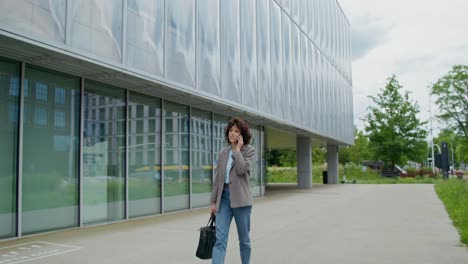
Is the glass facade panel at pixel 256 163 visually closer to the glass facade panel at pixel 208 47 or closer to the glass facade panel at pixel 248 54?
the glass facade panel at pixel 248 54

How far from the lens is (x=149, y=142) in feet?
42.4

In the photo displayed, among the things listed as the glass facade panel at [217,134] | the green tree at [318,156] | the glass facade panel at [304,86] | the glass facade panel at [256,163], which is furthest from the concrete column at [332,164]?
the green tree at [318,156]

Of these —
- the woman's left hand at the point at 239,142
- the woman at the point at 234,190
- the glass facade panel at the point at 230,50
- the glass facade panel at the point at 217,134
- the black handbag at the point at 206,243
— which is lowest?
the black handbag at the point at 206,243

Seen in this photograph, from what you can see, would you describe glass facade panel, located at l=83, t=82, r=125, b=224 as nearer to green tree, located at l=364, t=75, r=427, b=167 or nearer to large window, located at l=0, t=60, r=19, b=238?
large window, located at l=0, t=60, r=19, b=238

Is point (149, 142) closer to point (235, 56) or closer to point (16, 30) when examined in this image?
point (235, 56)

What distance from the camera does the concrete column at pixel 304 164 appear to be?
29.4 metres

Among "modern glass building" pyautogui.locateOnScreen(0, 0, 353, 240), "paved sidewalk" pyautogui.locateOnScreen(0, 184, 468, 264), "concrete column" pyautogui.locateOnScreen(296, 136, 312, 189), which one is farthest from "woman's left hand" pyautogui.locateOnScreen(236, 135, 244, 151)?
"concrete column" pyautogui.locateOnScreen(296, 136, 312, 189)

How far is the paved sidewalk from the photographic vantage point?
263 inches

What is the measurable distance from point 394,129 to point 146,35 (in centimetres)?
3673

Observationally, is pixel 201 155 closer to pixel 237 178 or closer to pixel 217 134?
pixel 217 134

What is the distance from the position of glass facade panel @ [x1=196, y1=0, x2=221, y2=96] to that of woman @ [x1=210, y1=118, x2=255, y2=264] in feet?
26.7

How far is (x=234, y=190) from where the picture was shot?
479 centimetres

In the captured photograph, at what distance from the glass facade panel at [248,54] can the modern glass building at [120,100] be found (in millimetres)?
43

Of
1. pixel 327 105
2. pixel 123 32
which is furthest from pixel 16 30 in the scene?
pixel 327 105
